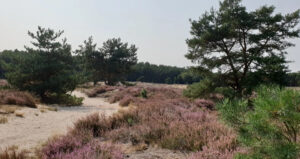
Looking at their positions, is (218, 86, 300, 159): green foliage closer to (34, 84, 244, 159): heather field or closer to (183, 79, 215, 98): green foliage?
(34, 84, 244, 159): heather field

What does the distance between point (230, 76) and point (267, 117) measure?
1263 centimetres

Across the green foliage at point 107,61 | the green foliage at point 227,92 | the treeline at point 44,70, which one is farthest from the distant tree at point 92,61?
the green foliage at point 227,92

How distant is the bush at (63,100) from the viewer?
52.5 ft

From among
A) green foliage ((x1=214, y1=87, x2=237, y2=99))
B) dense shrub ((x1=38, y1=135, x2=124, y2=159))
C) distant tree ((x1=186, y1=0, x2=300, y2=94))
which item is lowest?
dense shrub ((x1=38, y1=135, x2=124, y2=159))

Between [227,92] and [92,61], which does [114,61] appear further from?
[227,92]

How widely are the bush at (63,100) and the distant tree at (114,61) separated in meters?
25.6

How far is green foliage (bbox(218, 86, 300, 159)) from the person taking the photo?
1.81 metres

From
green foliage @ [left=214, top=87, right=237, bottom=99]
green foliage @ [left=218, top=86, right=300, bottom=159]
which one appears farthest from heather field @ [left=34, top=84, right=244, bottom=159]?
green foliage @ [left=214, top=87, right=237, bottom=99]

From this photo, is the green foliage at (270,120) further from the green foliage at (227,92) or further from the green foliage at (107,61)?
the green foliage at (107,61)

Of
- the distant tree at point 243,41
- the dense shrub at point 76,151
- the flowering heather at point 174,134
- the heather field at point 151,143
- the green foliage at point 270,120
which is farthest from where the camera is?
the distant tree at point 243,41

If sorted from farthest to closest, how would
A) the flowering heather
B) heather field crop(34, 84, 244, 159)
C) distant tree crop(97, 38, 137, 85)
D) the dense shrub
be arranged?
1. distant tree crop(97, 38, 137, 85)
2. the flowering heather
3. heather field crop(34, 84, 244, 159)
4. the dense shrub

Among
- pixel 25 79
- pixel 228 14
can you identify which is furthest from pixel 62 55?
pixel 228 14

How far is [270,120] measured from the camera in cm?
205

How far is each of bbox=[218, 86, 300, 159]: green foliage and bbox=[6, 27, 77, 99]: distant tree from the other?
15.4 m
